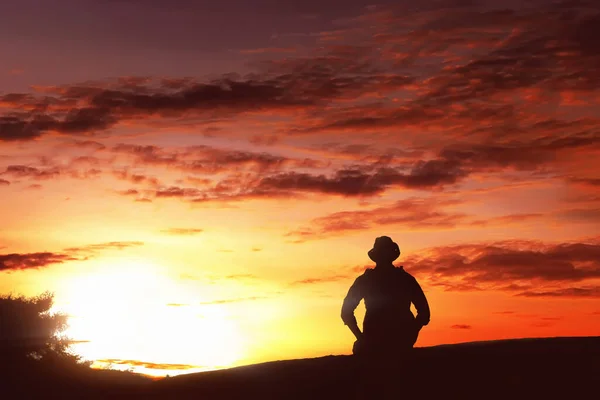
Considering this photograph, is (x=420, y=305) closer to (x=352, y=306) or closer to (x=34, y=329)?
(x=352, y=306)

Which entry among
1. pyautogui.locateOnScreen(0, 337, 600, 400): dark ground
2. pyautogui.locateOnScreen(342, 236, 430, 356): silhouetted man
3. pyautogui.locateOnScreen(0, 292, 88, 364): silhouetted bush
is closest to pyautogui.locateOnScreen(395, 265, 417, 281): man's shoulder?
pyautogui.locateOnScreen(342, 236, 430, 356): silhouetted man

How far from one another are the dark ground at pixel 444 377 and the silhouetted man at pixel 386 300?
134 inches

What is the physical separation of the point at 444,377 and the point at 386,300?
727cm

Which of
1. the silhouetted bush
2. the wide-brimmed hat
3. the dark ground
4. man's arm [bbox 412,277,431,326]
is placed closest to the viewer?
the wide-brimmed hat

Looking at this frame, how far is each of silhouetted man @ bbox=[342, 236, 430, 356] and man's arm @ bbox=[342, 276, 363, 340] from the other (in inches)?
0.7

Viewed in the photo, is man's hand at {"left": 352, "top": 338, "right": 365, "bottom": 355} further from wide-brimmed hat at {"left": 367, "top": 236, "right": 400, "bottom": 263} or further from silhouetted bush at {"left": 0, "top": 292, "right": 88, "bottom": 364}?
silhouetted bush at {"left": 0, "top": 292, "right": 88, "bottom": 364}

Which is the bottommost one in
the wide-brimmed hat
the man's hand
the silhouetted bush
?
the man's hand

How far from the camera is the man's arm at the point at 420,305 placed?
15258 millimetres

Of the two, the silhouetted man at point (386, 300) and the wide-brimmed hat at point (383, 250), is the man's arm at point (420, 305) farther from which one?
the wide-brimmed hat at point (383, 250)

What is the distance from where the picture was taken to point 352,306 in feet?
50.7

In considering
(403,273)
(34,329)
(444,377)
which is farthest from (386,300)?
(34,329)

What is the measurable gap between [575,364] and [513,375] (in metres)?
1.71

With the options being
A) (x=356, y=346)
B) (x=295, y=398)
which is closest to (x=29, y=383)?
(x=295, y=398)

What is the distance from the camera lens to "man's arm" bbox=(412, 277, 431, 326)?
15258mm
